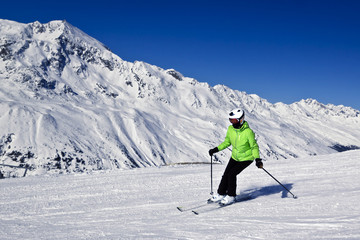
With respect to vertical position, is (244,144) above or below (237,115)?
below

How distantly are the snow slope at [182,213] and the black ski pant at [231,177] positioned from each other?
0.37 m

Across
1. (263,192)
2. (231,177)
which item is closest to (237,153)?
(231,177)

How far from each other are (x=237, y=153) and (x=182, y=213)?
1.86 m

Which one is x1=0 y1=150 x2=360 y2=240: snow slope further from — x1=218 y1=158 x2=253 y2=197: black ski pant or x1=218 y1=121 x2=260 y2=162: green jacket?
x1=218 y1=121 x2=260 y2=162: green jacket

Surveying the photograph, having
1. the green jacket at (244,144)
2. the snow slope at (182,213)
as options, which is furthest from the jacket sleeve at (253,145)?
the snow slope at (182,213)

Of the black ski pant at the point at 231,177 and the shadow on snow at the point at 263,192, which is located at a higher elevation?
the black ski pant at the point at 231,177

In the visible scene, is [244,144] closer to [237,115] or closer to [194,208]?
[237,115]

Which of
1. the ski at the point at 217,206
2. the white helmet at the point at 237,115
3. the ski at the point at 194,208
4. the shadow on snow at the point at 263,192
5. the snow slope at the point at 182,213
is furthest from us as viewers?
the shadow on snow at the point at 263,192

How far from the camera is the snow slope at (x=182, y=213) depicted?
16.1 feet

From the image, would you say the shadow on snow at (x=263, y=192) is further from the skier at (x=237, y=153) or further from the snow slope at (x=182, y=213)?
the skier at (x=237, y=153)

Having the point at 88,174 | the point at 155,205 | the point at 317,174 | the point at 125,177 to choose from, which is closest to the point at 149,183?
the point at 125,177

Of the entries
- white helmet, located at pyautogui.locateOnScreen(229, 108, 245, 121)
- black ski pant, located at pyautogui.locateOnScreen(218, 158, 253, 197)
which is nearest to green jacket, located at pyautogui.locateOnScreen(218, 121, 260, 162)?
black ski pant, located at pyautogui.locateOnScreen(218, 158, 253, 197)

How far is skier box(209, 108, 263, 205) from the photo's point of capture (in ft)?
22.5

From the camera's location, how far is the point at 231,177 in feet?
22.8
